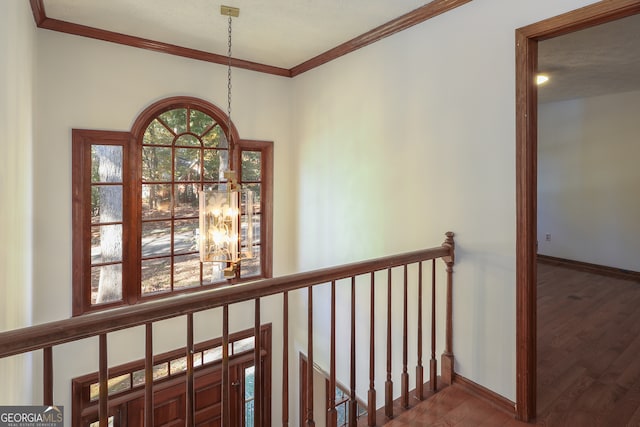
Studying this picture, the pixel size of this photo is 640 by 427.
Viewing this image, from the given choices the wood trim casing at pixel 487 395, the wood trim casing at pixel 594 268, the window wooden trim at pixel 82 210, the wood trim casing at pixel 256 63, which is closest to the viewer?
the wood trim casing at pixel 487 395

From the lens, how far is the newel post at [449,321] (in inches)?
90.3

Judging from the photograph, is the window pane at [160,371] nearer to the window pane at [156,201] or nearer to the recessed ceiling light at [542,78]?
the window pane at [156,201]

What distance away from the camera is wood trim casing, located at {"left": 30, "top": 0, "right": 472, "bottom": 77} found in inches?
97.2

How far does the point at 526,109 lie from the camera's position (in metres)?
1.93

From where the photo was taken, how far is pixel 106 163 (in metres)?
3.16

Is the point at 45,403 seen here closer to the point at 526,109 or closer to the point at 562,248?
the point at 526,109

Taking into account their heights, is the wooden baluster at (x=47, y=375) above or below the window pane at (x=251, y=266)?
above

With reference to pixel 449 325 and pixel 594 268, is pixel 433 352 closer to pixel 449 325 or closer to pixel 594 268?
pixel 449 325

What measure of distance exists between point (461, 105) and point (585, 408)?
197 cm

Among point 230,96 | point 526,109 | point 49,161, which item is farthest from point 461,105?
point 49,161

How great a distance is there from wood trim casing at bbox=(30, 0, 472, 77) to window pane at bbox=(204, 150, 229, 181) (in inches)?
36.6

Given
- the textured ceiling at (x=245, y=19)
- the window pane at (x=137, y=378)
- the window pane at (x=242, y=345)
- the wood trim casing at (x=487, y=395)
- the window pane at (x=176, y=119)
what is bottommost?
the window pane at (x=137, y=378)

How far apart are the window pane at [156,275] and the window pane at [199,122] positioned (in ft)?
4.47

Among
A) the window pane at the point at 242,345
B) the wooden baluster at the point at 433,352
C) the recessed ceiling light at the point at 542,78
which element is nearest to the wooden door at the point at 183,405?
the window pane at the point at 242,345
